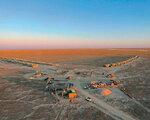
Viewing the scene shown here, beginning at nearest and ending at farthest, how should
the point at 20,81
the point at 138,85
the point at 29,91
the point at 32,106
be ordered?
the point at 32,106 → the point at 29,91 → the point at 138,85 → the point at 20,81

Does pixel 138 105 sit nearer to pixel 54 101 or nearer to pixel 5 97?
pixel 54 101

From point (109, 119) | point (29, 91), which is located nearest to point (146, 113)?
point (109, 119)

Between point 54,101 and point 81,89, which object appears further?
point 81,89

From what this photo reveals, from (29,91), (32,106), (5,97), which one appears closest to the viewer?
(32,106)

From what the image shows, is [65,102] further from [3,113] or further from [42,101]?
[3,113]

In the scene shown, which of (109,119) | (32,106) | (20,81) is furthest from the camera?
(20,81)

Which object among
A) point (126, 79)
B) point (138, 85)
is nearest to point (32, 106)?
point (138, 85)

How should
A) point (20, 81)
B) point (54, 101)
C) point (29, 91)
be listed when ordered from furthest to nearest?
1. point (20, 81)
2. point (29, 91)
3. point (54, 101)

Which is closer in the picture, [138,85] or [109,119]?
[109,119]
